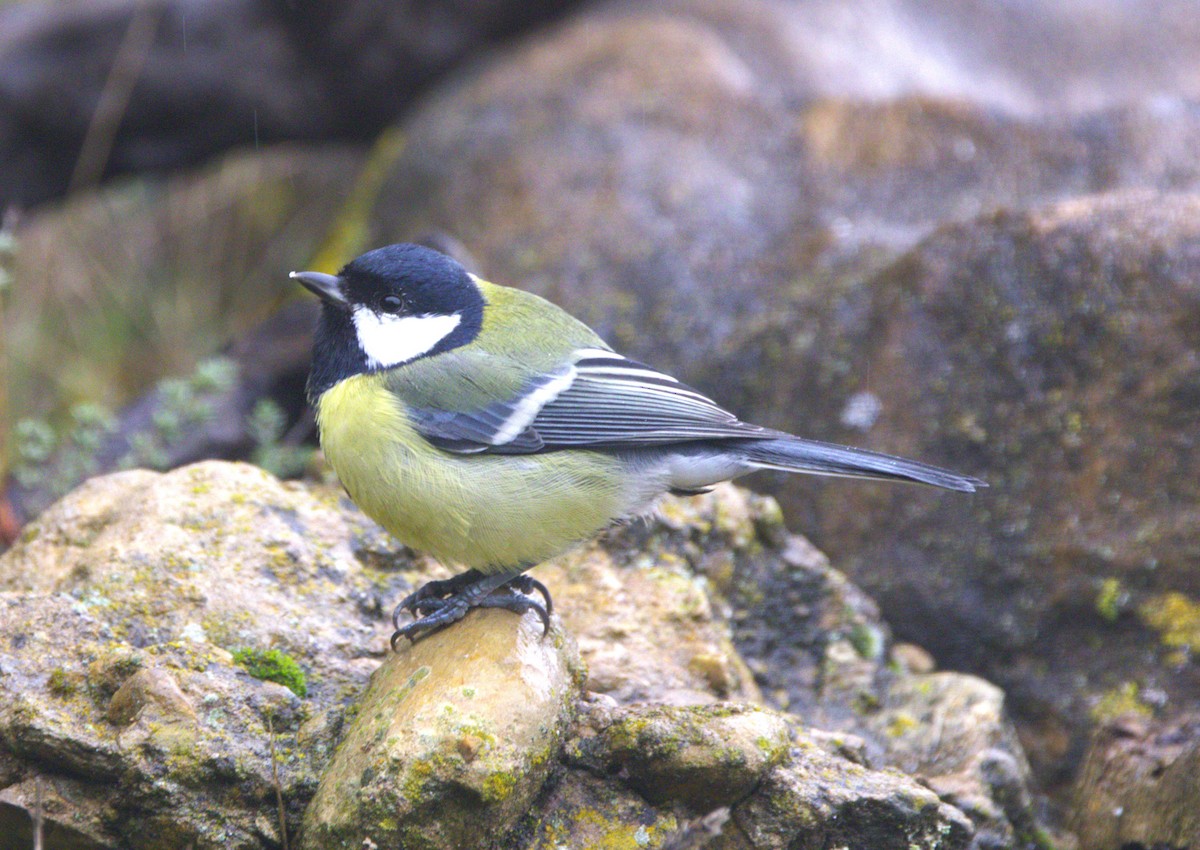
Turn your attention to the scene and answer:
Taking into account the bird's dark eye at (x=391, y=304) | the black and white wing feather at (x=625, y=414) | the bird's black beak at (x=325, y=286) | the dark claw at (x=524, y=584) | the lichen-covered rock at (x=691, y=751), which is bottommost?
the lichen-covered rock at (x=691, y=751)

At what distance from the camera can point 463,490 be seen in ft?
10.2

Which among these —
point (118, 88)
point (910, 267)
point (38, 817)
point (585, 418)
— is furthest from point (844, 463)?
point (118, 88)

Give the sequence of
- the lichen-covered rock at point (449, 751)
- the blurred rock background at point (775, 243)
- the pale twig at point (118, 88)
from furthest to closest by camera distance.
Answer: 1. the pale twig at point (118, 88)
2. the blurred rock background at point (775, 243)
3. the lichen-covered rock at point (449, 751)

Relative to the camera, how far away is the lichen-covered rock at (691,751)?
2645 millimetres

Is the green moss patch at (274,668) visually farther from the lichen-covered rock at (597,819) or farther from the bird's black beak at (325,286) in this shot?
the bird's black beak at (325,286)

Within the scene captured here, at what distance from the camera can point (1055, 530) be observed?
13.4 ft

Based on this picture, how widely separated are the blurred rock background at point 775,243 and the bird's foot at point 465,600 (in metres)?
1.10

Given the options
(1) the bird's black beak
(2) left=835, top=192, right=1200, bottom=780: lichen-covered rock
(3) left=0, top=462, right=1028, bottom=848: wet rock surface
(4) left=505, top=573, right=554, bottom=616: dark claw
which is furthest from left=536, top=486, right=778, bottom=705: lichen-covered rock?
(1) the bird's black beak

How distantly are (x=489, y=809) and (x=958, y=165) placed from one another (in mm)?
4550

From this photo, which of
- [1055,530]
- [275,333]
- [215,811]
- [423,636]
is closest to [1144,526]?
[1055,530]

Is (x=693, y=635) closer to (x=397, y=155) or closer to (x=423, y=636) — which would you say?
(x=423, y=636)

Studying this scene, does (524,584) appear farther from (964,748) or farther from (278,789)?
(964,748)

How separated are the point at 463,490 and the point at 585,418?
45 centimetres

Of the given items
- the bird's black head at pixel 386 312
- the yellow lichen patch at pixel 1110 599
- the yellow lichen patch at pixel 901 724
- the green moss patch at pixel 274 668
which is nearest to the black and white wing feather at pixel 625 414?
the bird's black head at pixel 386 312
